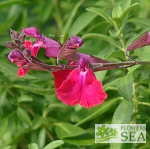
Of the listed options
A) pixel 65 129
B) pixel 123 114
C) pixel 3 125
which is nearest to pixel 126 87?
pixel 123 114

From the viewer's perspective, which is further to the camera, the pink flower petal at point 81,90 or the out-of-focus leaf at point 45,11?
the out-of-focus leaf at point 45,11

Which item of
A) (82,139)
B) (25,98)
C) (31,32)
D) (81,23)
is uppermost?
(81,23)

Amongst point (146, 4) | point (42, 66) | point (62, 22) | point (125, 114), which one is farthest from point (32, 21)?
point (42, 66)

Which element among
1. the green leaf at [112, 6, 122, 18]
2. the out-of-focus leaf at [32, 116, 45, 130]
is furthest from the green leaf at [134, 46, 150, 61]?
the out-of-focus leaf at [32, 116, 45, 130]

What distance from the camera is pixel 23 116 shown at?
1.26 meters

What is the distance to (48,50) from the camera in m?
0.91

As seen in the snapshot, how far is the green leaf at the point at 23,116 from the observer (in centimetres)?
126

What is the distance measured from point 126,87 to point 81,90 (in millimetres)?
180

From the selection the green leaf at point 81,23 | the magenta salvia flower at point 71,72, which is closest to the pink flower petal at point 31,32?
the magenta salvia flower at point 71,72

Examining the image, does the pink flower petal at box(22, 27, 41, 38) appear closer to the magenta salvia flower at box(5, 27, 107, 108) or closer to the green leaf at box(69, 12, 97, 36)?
the magenta salvia flower at box(5, 27, 107, 108)

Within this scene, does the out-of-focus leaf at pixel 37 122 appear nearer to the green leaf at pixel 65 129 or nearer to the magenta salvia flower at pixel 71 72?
the green leaf at pixel 65 129

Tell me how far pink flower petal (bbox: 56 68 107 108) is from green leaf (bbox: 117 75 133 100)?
0.14 m

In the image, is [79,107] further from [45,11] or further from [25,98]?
[45,11]

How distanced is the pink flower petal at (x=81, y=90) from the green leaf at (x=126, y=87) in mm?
144
